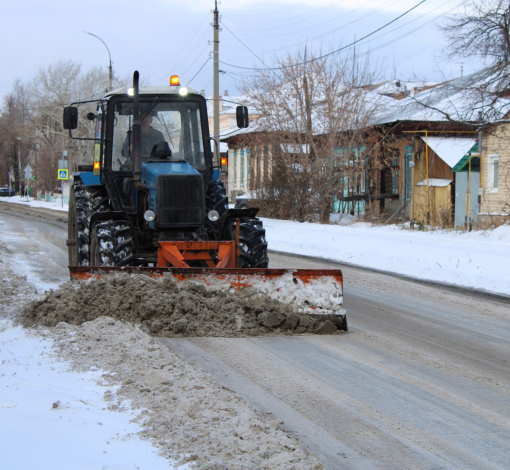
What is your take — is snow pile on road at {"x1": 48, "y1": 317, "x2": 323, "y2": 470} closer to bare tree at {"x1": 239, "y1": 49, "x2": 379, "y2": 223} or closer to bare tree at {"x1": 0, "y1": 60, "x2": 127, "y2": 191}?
bare tree at {"x1": 239, "y1": 49, "x2": 379, "y2": 223}

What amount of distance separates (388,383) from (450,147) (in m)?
24.8

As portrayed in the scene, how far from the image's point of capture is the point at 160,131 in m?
8.73

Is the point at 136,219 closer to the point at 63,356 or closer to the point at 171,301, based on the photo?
the point at 171,301

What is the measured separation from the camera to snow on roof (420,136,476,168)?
88.5 ft

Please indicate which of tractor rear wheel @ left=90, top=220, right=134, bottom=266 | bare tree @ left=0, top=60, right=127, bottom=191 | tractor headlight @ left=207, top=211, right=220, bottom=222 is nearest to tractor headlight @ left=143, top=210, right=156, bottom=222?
tractor rear wheel @ left=90, top=220, right=134, bottom=266

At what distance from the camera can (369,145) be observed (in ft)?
90.1

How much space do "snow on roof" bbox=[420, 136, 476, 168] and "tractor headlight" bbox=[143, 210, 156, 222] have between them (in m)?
20.6

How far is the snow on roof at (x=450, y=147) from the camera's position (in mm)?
26969

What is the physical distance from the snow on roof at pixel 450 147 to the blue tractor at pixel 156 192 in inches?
766

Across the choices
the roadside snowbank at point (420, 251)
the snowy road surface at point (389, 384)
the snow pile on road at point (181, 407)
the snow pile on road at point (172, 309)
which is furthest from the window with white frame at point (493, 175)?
the snow pile on road at point (181, 407)

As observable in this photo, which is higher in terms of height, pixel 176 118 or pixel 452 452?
pixel 176 118

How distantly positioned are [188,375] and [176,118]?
4.89 meters

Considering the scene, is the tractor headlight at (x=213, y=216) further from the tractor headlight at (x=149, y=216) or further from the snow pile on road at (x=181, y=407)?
the snow pile on road at (x=181, y=407)

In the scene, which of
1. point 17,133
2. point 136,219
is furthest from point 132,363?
point 17,133
